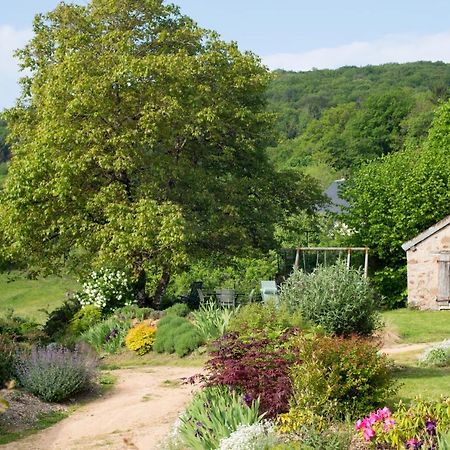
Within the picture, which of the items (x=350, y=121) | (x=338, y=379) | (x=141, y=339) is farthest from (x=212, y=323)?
(x=350, y=121)

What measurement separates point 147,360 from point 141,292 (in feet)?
17.1

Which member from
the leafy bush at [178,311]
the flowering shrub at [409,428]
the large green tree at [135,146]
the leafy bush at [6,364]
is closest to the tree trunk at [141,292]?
the large green tree at [135,146]

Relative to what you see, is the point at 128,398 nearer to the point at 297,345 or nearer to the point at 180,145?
the point at 297,345

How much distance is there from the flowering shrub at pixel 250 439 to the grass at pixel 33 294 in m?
27.9

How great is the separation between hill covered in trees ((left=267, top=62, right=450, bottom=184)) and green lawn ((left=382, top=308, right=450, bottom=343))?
709 inches

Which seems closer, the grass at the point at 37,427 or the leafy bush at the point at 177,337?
the grass at the point at 37,427

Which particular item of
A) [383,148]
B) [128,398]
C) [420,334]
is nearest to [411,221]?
[420,334]

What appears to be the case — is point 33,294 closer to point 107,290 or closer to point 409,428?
point 107,290

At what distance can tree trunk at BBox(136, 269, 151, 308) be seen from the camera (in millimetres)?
21344

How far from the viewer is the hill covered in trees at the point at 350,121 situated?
66188mm

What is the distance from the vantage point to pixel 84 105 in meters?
19.9

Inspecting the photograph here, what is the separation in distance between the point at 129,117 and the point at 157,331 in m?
6.67

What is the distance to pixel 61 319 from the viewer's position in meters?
21.0

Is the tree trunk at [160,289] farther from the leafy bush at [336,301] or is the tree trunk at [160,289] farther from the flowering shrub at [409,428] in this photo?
the flowering shrub at [409,428]
